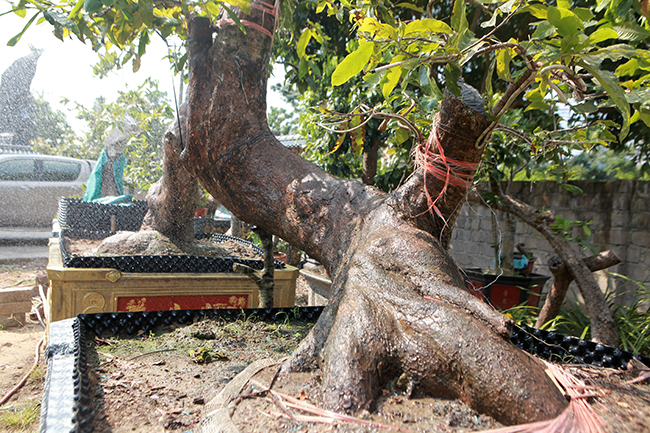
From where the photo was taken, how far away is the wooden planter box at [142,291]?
3018mm

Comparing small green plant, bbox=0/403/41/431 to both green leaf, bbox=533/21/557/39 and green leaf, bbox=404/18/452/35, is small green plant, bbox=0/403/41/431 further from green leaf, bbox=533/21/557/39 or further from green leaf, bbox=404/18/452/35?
green leaf, bbox=533/21/557/39

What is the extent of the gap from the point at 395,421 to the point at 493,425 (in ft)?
1.02

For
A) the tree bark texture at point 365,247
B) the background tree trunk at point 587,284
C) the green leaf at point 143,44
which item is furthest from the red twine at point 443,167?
the green leaf at point 143,44

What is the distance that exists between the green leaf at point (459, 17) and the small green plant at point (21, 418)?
3008mm

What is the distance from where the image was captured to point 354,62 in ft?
4.13

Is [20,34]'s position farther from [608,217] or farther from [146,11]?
[608,217]

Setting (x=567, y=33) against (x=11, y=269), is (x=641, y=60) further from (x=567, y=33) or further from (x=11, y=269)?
(x=11, y=269)

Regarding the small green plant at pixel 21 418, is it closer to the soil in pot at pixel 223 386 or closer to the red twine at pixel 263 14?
the soil in pot at pixel 223 386

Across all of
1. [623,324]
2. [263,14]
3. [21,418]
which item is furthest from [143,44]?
[623,324]

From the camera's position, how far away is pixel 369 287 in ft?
5.66

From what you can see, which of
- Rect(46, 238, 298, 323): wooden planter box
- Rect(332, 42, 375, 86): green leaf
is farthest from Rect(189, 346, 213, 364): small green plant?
Rect(332, 42, 375, 86): green leaf

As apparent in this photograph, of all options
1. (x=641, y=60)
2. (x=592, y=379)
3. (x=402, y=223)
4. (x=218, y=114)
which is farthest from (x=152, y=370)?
(x=641, y=60)

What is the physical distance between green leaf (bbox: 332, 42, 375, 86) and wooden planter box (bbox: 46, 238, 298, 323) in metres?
2.48

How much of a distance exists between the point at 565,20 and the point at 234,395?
1.55 metres
